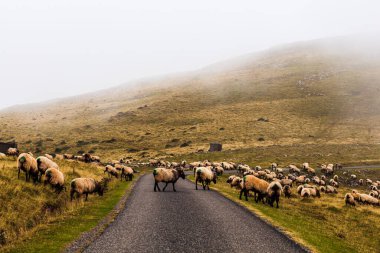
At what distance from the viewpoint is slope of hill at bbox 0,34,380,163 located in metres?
95.6

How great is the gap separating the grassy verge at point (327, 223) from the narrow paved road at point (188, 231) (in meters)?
1.29

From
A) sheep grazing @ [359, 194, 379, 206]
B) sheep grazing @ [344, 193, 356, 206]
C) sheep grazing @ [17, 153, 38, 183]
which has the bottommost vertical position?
sheep grazing @ [359, 194, 379, 206]

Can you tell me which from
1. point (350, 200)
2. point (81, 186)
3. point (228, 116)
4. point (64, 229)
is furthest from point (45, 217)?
point (228, 116)

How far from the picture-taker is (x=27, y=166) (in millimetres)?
21703

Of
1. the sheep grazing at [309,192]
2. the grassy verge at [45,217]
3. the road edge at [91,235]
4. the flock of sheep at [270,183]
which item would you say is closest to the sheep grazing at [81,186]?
the grassy verge at [45,217]

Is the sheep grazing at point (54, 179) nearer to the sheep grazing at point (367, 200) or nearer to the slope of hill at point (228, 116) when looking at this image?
the sheep grazing at point (367, 200)

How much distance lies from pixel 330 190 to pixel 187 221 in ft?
96.4

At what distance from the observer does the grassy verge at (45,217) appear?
12.3 metres

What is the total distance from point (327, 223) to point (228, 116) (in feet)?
327

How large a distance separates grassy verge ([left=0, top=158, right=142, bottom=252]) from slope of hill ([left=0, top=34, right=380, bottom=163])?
63.7 m

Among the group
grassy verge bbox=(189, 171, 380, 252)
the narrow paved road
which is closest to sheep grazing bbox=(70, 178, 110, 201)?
the narrow paved road

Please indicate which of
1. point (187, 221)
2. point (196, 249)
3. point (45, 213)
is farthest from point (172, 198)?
point (196, 249)

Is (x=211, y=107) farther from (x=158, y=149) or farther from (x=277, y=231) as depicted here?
(x=277, y=231)

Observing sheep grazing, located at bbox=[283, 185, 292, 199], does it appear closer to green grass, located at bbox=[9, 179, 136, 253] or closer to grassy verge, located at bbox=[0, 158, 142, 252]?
grassy verge, located at bbox=[0, 158, 142, 252]
